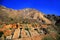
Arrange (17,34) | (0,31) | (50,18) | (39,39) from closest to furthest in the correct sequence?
(39,39), (17,34), (0,31), (50,18)

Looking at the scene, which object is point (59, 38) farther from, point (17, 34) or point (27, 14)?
point (27, 14)

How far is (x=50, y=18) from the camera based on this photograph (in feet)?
221

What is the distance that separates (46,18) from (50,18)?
3.11 metres

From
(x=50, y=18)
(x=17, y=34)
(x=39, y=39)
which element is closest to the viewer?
(x=39, y=39)

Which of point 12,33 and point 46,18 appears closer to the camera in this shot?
point 12,33

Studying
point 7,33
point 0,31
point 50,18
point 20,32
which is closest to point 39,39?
point 20,32

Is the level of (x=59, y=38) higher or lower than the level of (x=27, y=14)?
lower

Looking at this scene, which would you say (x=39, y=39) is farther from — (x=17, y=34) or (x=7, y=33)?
(x=7, y=33)

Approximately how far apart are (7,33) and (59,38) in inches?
354

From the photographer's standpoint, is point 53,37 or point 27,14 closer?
point 53,37

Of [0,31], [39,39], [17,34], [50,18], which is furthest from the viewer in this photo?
[50,18]

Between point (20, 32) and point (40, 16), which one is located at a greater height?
point (40, 16)

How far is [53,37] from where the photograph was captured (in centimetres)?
2191

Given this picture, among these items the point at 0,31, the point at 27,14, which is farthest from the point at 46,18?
the point at 0,31
